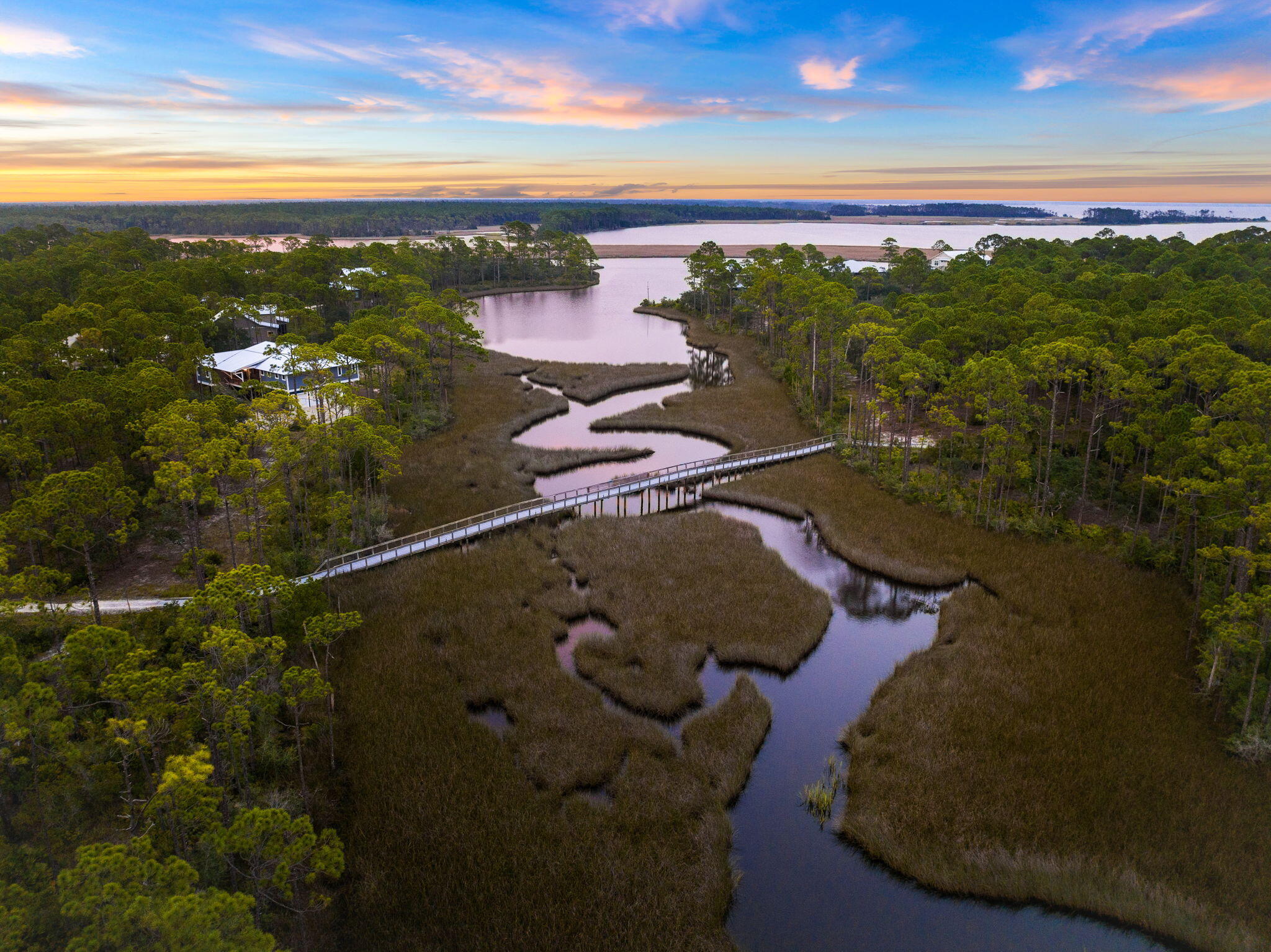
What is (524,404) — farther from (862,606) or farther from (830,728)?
(830,728)

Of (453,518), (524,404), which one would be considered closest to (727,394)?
(524,404)

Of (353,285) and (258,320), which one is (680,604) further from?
(353,285)

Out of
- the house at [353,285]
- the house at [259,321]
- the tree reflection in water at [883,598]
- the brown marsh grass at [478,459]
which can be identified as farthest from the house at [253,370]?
the tree reflection in water at [883,598]

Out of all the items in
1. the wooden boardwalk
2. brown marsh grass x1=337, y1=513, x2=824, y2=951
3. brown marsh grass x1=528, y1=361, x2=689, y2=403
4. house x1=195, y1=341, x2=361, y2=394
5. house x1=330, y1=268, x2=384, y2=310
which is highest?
house x1=330, y1=268, x2=384, y2=310

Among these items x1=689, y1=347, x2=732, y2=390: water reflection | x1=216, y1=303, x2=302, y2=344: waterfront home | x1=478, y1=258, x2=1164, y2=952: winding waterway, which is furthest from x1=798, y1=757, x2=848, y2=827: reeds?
x1=216, y1=303, x2=302, y2=344: waterfront home

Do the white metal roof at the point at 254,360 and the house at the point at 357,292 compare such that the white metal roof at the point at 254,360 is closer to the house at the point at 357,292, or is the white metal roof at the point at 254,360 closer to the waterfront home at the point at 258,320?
the waterfront home at the point at 258,320

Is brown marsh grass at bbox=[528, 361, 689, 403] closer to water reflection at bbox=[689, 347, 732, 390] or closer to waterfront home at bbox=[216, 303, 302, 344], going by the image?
water reflection at bbox=[689, 347, 732, 390]
